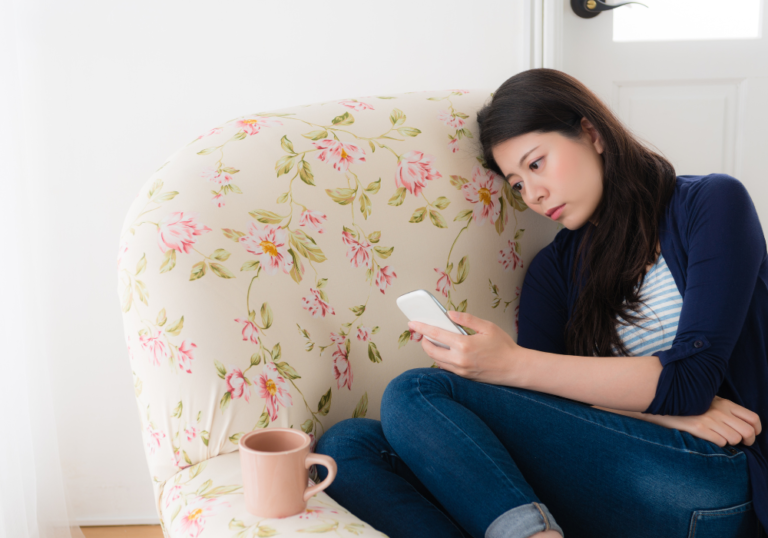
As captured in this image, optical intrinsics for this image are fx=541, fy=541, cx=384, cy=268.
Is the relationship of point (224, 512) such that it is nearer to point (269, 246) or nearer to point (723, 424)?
point (269, 246)

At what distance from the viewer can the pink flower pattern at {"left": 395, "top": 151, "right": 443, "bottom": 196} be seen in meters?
0.99

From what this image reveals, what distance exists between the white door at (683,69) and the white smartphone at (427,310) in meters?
0.89

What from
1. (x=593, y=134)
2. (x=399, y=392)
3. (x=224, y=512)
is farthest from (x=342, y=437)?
(x=593, y=134)

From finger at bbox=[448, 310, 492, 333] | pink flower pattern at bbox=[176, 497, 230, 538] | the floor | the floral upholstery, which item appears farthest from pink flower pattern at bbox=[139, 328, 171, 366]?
the floor

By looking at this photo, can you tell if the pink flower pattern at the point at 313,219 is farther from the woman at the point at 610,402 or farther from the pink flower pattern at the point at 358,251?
the woman at the point at 610,402

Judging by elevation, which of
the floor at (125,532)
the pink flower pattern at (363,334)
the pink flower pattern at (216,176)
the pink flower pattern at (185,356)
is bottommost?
the floor at (125,532)

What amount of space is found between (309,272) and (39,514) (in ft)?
3.09

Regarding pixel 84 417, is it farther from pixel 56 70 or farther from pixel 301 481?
pixel 301 481

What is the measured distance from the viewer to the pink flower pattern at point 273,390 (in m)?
0.81

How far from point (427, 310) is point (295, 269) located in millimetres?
225

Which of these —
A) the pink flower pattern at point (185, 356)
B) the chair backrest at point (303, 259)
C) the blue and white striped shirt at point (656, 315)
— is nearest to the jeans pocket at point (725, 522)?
the blue and white striped shirt at point (656, 315)

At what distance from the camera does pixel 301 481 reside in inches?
23.7

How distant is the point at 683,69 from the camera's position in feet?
4.53

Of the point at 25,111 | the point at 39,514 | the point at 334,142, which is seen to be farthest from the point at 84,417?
the point at 334,142
